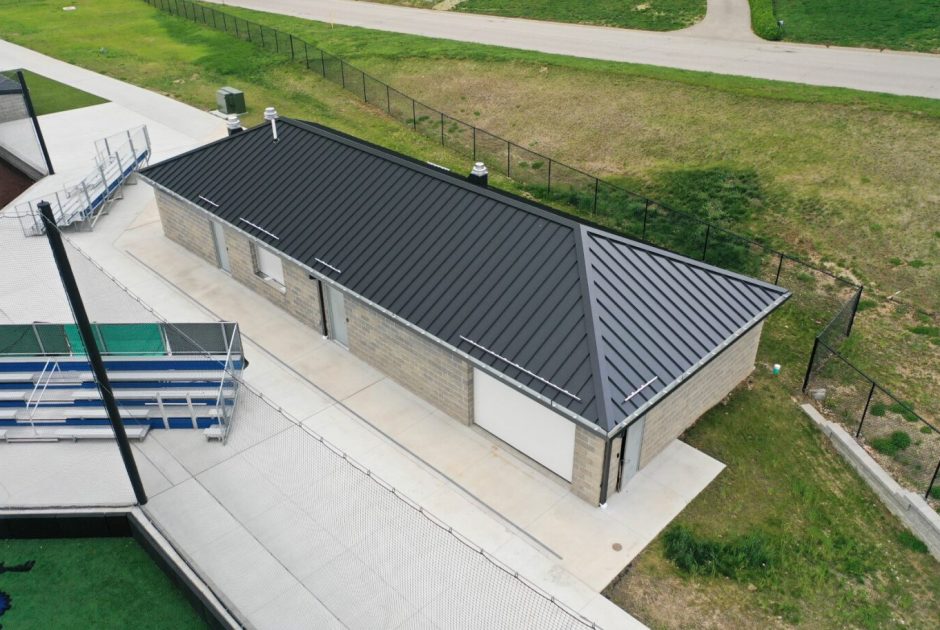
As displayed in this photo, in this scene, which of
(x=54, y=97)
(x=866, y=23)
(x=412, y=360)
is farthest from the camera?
(x=866, y=23)

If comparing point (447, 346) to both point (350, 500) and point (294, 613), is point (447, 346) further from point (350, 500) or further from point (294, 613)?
point (294, 613)

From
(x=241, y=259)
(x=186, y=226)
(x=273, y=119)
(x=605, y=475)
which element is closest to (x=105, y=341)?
(x=241, y=259)

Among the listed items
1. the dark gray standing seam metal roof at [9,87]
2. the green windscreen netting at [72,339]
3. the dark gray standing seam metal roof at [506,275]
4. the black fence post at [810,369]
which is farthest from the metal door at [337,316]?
the dark gray standing seam metal roof at [9,87]

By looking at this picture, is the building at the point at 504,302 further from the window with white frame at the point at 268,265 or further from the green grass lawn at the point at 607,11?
the green grass lawn at the point at 607,11

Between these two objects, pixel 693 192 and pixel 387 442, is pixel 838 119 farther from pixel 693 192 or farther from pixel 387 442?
pixel 387 442

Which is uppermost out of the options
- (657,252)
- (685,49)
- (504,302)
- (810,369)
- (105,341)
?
(657,252)

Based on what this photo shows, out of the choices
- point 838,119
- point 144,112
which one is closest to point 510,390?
point 838,119

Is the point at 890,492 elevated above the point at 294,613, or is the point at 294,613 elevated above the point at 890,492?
the point at 294,613
